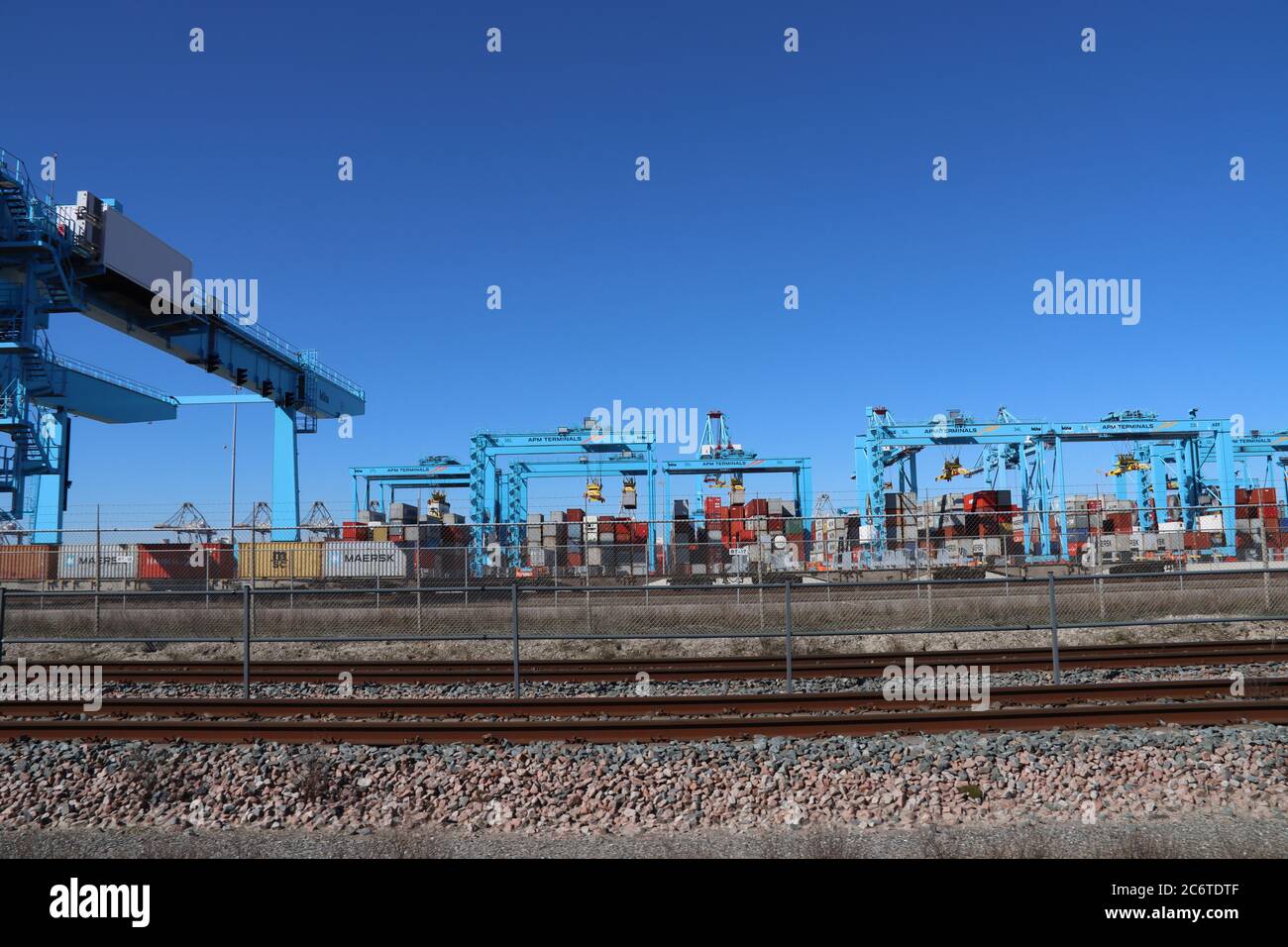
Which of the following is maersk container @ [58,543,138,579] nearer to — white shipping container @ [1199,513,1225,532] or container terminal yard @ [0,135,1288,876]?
container terminal yard @ [0,135,1288,876]

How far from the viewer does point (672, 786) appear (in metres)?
6.70

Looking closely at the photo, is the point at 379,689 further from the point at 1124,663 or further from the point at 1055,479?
the point at 1055,479

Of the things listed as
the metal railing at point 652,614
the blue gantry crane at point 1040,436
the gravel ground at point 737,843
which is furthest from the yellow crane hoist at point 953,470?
the gravel ground at point 737,843

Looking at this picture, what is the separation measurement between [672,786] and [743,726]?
1.66 meters

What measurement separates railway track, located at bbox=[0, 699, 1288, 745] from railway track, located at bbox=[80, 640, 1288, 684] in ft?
10.3

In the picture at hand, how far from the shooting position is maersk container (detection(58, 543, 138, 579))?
20.4 meters

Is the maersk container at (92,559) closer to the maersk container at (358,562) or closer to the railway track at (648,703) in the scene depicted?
the maersk container at (358,562)

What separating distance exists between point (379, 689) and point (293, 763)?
4.34m

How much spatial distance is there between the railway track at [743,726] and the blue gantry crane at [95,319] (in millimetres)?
11513

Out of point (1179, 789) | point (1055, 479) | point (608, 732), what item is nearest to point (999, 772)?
point (1179, 789)

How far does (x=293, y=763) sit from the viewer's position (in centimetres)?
721

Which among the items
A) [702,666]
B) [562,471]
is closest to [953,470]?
[562,471]

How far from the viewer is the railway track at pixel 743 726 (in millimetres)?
8094
